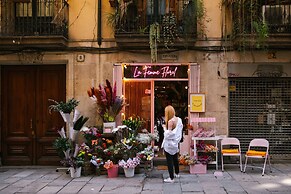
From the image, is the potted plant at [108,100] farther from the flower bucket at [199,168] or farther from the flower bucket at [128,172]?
the flower bucket at [199,168]

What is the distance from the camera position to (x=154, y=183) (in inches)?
347

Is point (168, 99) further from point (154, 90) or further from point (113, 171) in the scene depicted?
point (113, 171)

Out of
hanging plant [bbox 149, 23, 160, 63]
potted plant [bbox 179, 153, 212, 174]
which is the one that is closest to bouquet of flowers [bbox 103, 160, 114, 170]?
potted plant [bbox 179, 153, 212, 174]

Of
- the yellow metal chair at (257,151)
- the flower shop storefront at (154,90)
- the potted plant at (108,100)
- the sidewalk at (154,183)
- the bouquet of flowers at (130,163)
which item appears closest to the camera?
the sidewalk at (154,183)

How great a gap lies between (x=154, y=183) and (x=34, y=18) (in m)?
5.86

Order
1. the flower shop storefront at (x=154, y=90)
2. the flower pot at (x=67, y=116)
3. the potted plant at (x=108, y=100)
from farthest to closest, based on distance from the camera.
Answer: the flower shop storefront at (x=154, y=90) < the potted plant at (x=108, y=100) < the flower pot at (x=67, y=116)

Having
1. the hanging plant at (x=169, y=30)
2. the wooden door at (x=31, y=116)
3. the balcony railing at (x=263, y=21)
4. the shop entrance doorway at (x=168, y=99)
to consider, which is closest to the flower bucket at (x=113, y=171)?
the shop entrance doorway at (x=168, y=99)

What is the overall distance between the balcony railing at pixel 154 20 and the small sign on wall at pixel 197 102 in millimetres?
1507

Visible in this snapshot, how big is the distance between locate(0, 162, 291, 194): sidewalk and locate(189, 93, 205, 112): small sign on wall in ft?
5.77

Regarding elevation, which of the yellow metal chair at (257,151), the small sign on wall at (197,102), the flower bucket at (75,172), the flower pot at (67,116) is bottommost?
the flower bucket at (75,172)

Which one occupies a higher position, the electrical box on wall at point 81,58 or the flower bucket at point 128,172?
the electrical box on wall at point 81,58

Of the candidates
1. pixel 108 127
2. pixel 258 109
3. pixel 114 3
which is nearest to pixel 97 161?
pixel 108 127

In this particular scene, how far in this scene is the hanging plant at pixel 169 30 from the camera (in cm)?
1036

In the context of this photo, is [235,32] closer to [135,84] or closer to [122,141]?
[135,84]
